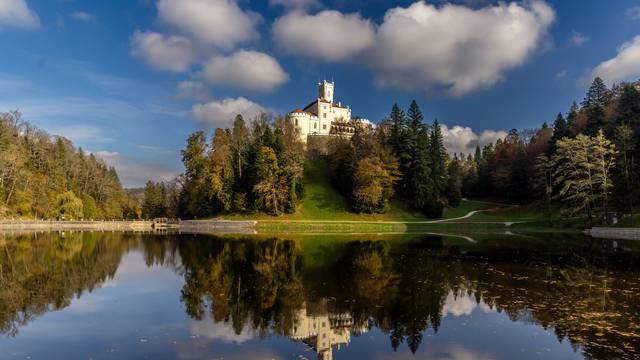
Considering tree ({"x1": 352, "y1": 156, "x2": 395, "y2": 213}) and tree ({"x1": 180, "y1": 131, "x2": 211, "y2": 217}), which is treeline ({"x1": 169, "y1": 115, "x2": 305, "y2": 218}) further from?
tree ({"x1": 352, "y1": 156, "x2": 395, "y2": 213})

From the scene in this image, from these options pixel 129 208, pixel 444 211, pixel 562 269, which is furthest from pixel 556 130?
pixel 129 208

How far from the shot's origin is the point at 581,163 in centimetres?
5194

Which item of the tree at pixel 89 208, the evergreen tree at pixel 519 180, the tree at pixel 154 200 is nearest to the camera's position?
the evergreen tree at pixel 519 180

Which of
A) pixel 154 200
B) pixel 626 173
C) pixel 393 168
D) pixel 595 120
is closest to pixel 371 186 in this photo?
pixel 393 168

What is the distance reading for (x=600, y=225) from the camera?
5328cm

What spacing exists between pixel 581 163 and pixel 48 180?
97.5 metres

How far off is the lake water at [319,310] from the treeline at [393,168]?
157ft

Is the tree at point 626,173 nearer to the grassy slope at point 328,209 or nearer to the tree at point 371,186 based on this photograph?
the grassy slope at point 328,209

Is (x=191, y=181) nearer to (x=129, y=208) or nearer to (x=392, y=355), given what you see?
(x=129, y=208)

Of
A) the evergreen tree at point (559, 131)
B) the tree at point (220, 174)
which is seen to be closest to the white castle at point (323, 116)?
the tree at point (220, 174)

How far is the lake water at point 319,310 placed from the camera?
10.3 metres

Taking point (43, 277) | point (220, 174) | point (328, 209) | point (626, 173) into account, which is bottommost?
point (43, 277)

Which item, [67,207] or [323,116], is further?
[323,116]

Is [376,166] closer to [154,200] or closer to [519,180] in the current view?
[519,180]
